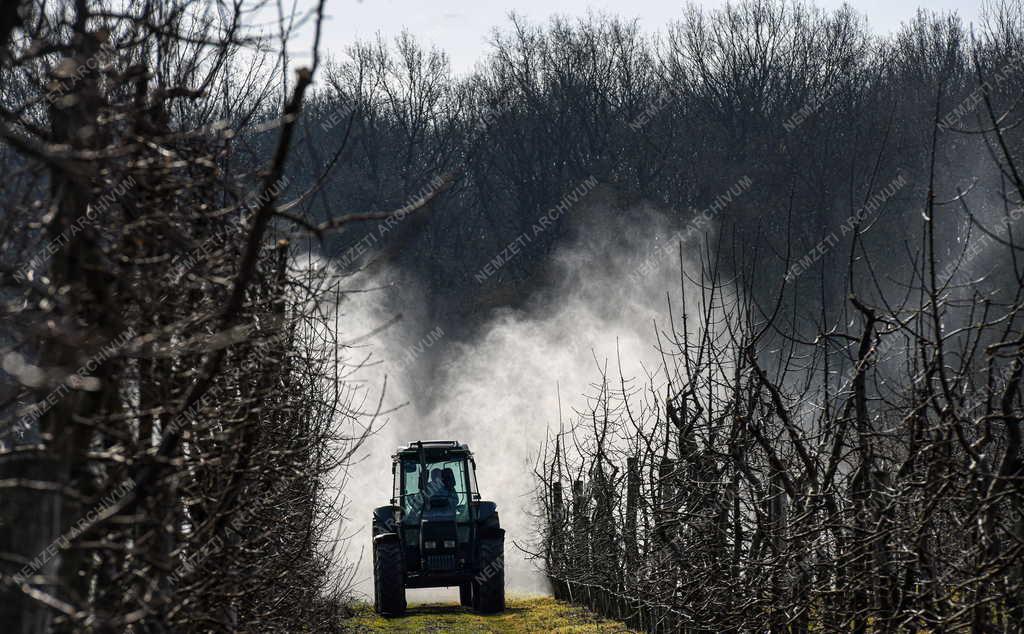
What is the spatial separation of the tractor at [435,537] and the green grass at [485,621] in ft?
1.32

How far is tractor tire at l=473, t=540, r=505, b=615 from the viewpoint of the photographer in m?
18.6

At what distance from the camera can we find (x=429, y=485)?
19281 mm

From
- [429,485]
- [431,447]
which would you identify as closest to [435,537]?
[429,485]

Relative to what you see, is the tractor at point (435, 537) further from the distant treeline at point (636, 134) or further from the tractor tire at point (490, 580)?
the distant treeline at point (636, 134)

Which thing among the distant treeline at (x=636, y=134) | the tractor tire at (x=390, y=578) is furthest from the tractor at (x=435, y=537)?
the distant treeline at (x=636, y=134)

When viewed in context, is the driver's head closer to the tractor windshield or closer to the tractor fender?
the tractor windshield

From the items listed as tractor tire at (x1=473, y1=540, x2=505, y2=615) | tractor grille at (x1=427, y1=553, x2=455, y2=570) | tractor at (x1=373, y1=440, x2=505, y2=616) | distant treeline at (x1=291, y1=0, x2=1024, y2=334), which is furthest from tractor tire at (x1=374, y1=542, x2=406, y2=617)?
distant treeline at (x1=291, y1=0, x2=1024, y2=334)

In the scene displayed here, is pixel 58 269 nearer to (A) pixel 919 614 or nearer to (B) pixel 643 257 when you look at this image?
(A) pixel 919 614

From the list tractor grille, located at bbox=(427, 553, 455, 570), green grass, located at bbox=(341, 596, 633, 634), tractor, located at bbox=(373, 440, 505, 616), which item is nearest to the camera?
green grass, located at bbox=(341, 596, 633, 634)

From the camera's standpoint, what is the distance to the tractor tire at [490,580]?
18.6 metres

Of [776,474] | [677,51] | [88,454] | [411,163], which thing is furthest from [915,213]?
[88,454]

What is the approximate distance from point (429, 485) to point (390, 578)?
155cm

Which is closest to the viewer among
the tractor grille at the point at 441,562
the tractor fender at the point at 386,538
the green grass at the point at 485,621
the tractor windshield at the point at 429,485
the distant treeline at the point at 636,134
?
the green grass at the point at 485,621

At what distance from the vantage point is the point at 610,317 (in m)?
45.8
